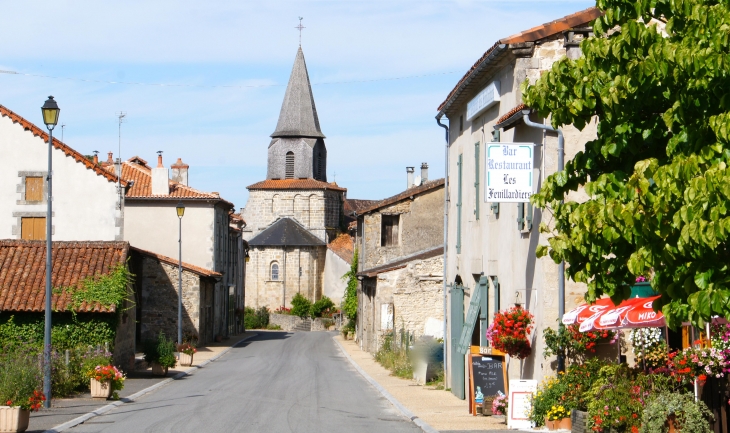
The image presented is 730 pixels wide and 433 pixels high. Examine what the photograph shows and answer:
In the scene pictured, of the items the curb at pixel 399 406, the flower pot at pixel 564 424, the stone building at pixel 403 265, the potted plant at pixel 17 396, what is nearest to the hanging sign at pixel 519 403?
the flower pot at pixel 564 424

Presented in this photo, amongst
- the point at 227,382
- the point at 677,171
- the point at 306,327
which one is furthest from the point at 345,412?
the point at 306,327

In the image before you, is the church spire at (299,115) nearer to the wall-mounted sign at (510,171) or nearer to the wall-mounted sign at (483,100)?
the wall-mounted sign at (483,100)

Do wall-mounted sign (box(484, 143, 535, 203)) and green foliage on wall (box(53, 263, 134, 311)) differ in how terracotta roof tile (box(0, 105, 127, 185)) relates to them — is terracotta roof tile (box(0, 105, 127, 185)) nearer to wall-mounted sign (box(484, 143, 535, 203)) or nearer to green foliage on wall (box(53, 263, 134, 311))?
green foliage on wall (box(53, 263, 134, 311))

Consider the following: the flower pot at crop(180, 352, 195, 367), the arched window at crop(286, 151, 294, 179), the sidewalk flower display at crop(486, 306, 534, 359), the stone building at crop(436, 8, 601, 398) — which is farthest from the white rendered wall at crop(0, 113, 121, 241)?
the arched window at crop(286, 151, 294, 179)

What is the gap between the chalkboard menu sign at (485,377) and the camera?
56.6ft

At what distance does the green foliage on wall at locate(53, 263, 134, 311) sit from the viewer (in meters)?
25.4

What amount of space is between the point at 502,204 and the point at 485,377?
3.10 m

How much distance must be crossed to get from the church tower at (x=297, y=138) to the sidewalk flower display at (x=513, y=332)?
82.2m

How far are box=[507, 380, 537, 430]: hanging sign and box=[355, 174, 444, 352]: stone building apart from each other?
1798 centimetres

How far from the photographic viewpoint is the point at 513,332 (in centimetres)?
1579

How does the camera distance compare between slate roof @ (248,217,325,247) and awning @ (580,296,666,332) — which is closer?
awning @ (580,296,666,332)

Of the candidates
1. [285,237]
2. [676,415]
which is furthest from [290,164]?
[676,415]

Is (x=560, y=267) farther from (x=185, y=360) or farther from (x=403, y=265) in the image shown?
(x=185, y=360)

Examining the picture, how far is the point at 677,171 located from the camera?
23.5ft
